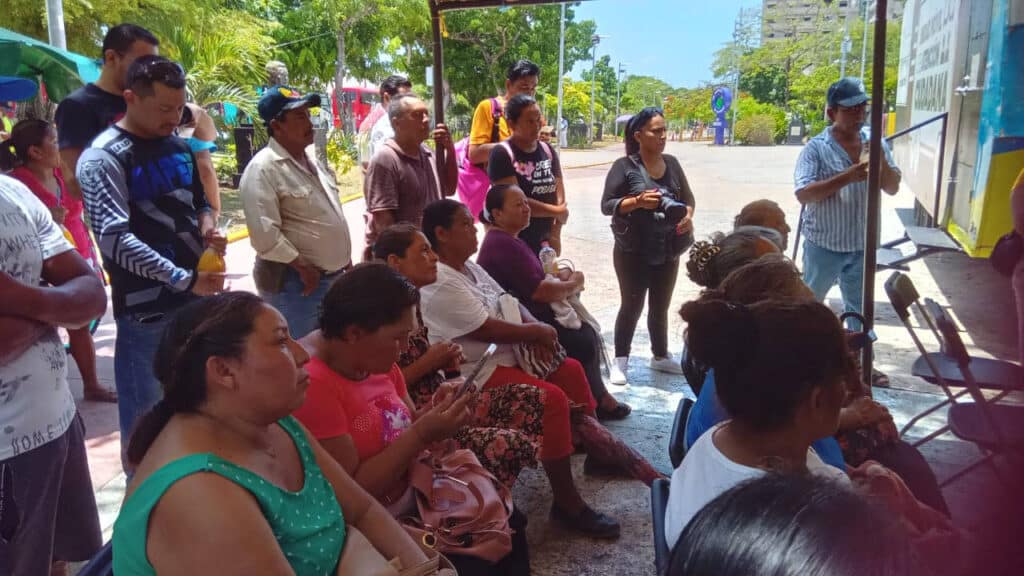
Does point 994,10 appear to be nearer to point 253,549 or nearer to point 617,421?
point 617,421

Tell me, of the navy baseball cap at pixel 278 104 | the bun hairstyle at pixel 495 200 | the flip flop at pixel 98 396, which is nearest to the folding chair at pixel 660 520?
the bun hairstyle at pixel 495 200

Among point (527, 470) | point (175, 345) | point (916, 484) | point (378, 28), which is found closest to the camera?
point (175, 345)

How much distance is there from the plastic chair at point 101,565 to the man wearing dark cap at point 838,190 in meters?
3.97

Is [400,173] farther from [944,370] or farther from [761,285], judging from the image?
[944,370]

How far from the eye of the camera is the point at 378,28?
21844 mm

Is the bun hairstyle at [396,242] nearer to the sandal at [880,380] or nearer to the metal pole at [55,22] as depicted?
the sandal at [880,380]

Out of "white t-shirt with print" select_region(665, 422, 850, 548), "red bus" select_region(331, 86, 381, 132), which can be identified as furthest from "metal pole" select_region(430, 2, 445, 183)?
"red bus" select_region(331, 86, 381, 132)

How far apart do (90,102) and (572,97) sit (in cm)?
4428

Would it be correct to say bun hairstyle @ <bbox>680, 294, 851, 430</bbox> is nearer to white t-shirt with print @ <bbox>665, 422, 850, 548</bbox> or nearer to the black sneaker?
white t-shirt with print @ <bbox>665, 422, 850, 548</bbox>

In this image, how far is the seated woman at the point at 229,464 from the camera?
1246 mm

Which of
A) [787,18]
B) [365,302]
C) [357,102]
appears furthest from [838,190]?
[787,18]

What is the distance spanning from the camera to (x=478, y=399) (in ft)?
8.95

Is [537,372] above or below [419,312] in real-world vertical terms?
below

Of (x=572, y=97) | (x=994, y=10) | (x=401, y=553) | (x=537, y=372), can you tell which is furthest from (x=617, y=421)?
(x=572, y=97)
